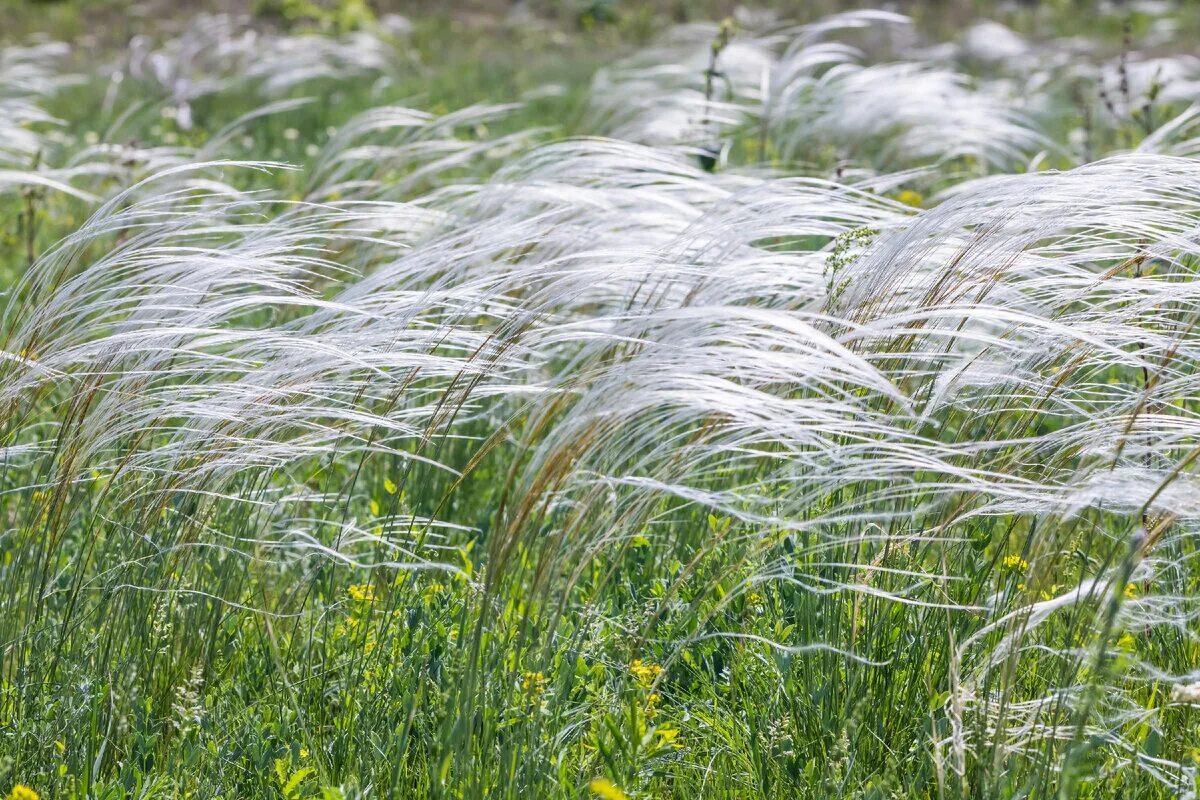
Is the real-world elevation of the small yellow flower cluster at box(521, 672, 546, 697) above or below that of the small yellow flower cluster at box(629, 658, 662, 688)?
above

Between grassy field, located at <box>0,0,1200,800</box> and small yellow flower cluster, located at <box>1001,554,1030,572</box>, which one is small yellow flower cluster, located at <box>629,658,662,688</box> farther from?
small yellow flower cluster, located at <box>1001,554,1030,572</box>

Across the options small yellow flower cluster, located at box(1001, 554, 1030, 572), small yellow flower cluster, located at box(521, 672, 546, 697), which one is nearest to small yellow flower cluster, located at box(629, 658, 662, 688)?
small yellow flower cluster, located at box(521, 672, 546, 697)

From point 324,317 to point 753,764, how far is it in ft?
3.20

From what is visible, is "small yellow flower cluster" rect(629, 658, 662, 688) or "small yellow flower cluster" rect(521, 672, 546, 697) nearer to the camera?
"small yellow flower cluster" rect(521, 672, 546, 697)

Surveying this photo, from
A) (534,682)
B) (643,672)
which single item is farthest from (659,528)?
(534,682)

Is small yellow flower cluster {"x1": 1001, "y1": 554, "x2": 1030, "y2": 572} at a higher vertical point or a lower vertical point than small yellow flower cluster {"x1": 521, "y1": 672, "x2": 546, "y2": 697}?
higher

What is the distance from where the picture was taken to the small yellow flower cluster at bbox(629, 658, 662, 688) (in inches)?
70.1

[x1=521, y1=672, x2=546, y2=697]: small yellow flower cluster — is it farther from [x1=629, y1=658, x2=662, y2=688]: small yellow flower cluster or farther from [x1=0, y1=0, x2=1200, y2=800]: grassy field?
[x1=629, y1=658, x2=662, y2=688]: small yellow flower cluster

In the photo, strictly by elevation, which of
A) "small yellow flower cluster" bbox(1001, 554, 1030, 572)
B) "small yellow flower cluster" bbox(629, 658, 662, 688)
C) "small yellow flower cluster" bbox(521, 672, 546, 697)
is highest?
"small yellow flower cluster" bbox(1001, 554, 1030, 572)

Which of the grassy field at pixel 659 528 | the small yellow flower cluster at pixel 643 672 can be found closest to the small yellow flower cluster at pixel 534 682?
the grassy field at pixel 659 528

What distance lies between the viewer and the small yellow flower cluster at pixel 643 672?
1.78m

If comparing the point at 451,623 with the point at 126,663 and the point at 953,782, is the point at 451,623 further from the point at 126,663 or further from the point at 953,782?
the point at 953,782

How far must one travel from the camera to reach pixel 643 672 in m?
1.79

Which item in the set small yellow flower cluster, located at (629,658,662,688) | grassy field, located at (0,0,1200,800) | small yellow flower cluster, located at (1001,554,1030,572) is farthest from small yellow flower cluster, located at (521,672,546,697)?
small yellow flower cluster, located at (1001,554,1030,572)
